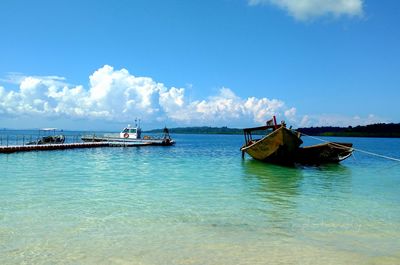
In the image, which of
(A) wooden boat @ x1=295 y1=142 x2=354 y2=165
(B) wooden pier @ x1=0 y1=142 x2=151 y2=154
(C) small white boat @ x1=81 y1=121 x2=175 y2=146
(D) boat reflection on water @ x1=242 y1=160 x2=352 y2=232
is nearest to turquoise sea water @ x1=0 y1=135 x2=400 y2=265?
Answer: (D) boat reflection on water @ x1=242 y1=160 x2=352 y2=232

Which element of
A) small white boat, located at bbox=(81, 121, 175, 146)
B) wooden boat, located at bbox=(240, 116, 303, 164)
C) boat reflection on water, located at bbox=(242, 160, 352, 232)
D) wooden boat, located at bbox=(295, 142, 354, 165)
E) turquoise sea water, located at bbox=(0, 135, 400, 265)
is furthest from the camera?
small white boat, located at bbox=(81, 121, 175, 146)

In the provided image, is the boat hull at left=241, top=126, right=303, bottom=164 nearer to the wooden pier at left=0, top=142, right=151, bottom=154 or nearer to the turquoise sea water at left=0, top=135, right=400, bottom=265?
the turquoise sea water at left=0, top=135, right=400, bottom=265

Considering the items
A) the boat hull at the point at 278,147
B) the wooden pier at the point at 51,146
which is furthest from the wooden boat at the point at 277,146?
the wooden pier at the point at 51,146

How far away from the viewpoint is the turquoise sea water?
7.81 meters

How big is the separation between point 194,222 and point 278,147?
18.9m

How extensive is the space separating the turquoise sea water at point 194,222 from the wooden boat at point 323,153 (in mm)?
12027

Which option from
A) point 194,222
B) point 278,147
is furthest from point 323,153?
point 194,222

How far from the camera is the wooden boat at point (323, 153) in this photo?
3135cm

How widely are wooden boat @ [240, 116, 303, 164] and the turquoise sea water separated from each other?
896 cm

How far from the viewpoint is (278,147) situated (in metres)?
28.5

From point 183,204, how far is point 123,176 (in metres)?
9.42

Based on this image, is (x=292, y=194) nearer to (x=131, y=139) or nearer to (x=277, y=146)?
(x=277, y=146)

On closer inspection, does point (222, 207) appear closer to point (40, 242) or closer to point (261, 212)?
point (261, 212)

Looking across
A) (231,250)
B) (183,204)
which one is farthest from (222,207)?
(231,250)
